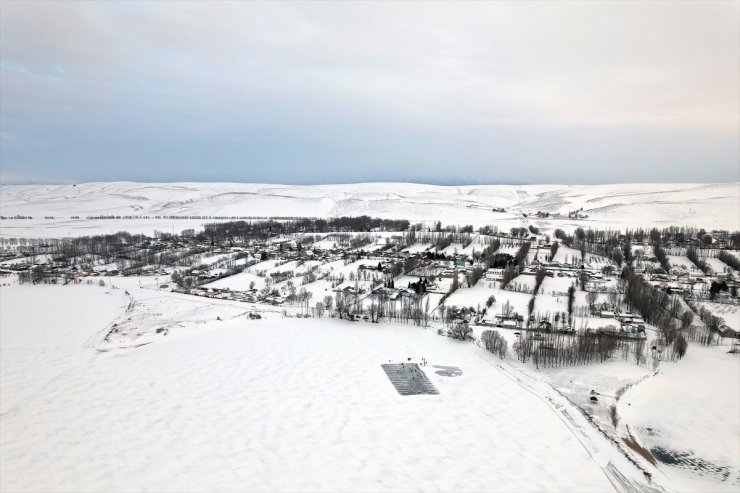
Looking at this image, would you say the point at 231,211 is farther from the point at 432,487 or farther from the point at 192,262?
the point at 432,487

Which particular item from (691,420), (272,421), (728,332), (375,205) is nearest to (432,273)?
(728,332)

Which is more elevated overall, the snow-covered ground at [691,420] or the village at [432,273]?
the village at [432,273]

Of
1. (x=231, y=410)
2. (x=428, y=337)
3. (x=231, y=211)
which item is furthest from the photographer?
(x=231, y=211)

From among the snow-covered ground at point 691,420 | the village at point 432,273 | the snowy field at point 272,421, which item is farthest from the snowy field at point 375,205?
the snowy field at point 272,421

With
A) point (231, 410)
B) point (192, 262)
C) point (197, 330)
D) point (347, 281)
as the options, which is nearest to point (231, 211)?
point (192, 262)

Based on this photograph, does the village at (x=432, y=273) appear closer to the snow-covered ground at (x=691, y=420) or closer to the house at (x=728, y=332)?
the house at (x=728, y=332)

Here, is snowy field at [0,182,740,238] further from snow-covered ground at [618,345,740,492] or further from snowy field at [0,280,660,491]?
snowy field at [0,280,660,491]

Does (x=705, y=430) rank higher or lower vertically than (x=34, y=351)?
lower
